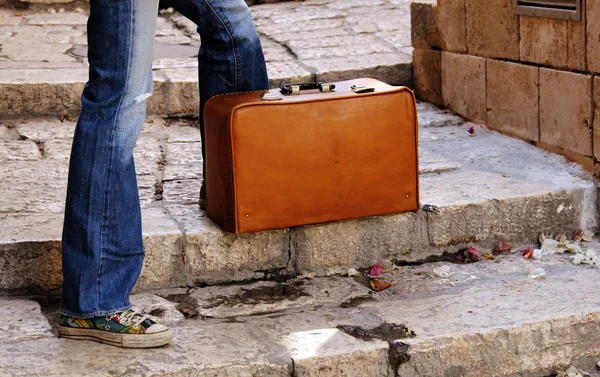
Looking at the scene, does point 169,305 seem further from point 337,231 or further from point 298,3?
point 298,3

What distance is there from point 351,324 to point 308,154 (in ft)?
1.87

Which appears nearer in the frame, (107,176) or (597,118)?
(107,176)

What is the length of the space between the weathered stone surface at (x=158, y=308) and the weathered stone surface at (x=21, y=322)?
30cm

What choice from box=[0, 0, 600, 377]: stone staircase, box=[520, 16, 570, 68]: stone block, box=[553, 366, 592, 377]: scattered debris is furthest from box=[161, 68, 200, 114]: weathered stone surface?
box=[553, 366, 592, 377]: scattered debris

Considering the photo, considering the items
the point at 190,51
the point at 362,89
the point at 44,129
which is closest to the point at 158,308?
the point at 362,89

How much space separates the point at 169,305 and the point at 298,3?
→ 4.82m

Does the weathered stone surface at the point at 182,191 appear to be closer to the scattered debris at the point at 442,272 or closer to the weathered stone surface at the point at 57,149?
the weathered stone surface at the point at 57,149

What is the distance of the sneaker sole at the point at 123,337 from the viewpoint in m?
2.55

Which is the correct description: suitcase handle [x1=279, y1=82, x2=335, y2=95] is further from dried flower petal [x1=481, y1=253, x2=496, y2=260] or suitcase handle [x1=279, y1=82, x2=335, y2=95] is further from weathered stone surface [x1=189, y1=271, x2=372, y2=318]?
dried flower petal [x1=481, y1=253, x2=496, y2=260]

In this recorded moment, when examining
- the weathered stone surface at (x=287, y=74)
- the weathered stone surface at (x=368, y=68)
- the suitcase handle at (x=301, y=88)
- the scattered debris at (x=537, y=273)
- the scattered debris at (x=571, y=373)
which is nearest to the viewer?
the scattered debris at (x=571, y=373)

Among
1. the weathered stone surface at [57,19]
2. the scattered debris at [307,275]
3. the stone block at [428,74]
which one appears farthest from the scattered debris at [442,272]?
the weathered stone surface at [57,19]

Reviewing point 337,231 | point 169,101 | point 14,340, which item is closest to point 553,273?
point 337,231

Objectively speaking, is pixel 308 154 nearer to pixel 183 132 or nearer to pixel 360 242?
pixel 360 242

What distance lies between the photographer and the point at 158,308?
9.44 feet
